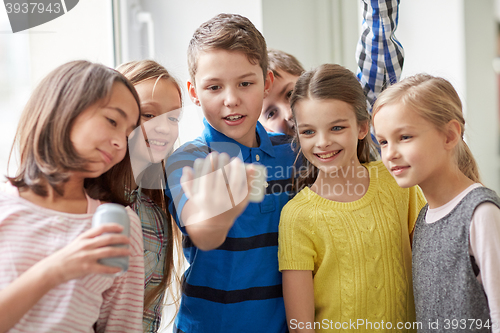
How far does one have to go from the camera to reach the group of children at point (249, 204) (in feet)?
2.37

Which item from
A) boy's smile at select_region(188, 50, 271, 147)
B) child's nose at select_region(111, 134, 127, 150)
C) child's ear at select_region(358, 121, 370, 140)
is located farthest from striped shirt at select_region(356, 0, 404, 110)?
child's nose at select_region(111, 134, 127, 150)

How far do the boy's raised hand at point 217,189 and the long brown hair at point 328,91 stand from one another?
35cm

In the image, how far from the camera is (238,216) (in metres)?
0.96

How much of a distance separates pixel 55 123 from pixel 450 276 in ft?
2.64

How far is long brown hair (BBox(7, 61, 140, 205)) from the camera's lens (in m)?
0.72

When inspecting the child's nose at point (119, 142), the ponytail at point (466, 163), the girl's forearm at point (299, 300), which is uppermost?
the child's nose at point (119, 142)

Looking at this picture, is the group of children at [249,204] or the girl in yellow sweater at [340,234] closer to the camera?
the group of children at [249,204]

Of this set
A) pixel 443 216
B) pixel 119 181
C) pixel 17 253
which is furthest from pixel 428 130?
pixel 17 253

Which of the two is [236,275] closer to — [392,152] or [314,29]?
[392,152]

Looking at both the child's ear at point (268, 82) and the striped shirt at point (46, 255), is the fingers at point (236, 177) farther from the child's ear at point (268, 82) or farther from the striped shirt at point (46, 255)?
the child's ear at point (268, 82)

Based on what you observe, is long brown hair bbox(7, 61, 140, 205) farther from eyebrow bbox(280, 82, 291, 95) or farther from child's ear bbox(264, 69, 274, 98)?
eyebrow bbox(280, 82, 291, 95)

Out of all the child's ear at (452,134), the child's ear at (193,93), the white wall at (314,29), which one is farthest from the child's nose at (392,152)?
the white wall at (314,29)

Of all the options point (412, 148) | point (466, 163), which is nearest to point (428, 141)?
point (412, 148)

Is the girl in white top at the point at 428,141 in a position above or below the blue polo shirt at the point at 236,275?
above
